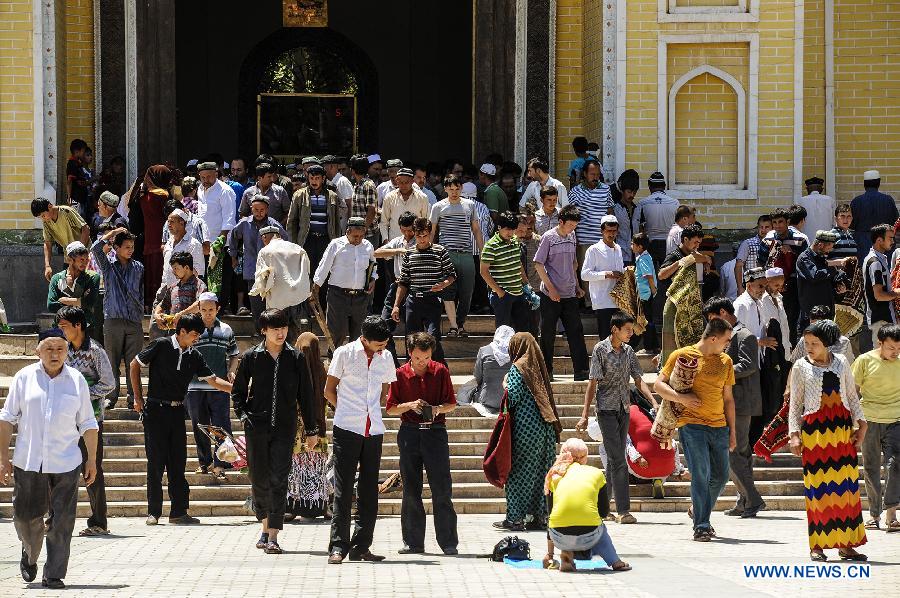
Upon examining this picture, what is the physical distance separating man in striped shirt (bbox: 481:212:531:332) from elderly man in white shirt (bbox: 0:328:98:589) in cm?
609

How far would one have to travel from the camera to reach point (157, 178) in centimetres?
1734

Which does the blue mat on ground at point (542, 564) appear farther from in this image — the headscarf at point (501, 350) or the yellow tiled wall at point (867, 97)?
the yellow tiled wall at point (867, 97)

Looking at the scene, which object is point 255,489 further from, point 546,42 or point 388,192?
point 546,42

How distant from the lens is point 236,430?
579 inches

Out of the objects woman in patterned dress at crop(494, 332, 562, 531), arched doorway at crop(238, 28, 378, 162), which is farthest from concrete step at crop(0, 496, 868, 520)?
arched doorway at crop(238, 28, 378, 162)

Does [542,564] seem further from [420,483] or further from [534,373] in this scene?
[534,373]

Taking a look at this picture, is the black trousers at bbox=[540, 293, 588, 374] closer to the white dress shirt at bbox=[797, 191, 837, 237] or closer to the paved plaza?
the paved plaza

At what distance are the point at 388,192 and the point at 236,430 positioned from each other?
4071mm

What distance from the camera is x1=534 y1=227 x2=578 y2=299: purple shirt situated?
15.7 metres

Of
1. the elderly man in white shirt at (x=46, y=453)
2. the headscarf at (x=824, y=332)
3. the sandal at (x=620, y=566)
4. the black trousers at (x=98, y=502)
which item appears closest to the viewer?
the elderly man in white shirt at (x=46, y=453)

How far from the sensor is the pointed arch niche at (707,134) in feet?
64.6

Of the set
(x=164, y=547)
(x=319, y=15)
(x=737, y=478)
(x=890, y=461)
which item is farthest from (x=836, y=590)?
(x=319, y=15)

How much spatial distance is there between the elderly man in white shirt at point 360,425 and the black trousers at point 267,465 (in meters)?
0.49

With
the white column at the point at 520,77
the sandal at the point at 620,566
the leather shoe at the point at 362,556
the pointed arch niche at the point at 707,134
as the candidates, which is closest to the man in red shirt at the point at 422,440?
the leather shoe at the point at 362,556
